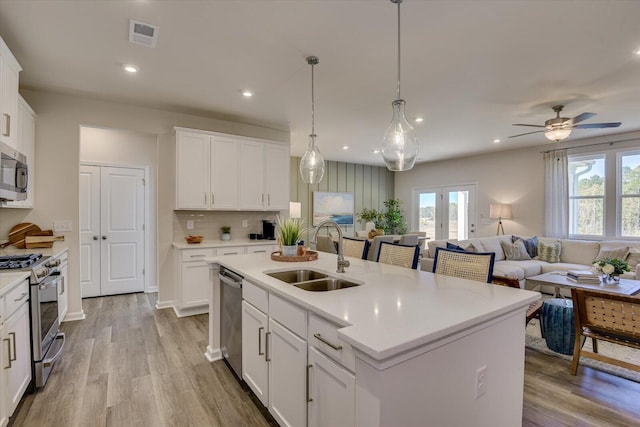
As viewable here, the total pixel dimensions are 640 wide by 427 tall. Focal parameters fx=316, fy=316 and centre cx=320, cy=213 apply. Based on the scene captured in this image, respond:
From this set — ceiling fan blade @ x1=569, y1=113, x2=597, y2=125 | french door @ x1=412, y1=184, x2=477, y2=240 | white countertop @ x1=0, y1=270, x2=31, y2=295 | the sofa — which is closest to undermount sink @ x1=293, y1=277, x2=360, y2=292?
white countertop @ x1=0, y1=270, x2=31, y2=295

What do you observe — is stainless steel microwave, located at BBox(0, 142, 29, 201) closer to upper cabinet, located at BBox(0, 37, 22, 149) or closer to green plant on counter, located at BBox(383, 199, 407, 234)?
upper cabinet, located at BBox(0, 37, 22, 149)

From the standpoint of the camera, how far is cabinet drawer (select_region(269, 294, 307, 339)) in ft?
5.17

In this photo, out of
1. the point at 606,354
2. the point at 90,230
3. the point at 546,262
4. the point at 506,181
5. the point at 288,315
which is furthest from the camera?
the point at 506,181

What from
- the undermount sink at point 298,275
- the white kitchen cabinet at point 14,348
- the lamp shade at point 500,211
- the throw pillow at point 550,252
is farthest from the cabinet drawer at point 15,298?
the lamp shade at point 500,211

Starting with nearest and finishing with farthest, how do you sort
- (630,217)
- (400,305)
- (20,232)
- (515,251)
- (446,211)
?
1. (400,305)
2. (20,232)
3. (630,217)
4. (515,251)
5. (446,211)

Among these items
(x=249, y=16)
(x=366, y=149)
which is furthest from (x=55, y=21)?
(x=366, y=149)

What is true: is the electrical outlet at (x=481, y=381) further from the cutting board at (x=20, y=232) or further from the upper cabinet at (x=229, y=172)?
the cutting board at (x=20, y=232)

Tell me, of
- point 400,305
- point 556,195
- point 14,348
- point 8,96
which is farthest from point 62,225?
point 556,195

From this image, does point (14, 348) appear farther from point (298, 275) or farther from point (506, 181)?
point (506, 181)

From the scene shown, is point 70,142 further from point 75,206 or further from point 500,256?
point 500,256

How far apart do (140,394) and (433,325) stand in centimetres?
222

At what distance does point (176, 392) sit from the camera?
230cm

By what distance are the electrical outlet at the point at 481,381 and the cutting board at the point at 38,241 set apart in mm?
4063

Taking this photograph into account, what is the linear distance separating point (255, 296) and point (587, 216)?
21.1 ft
